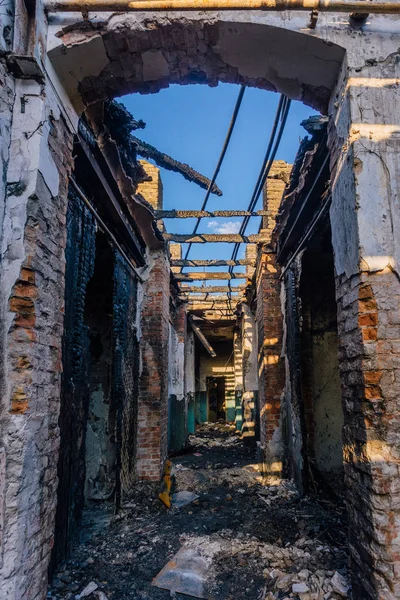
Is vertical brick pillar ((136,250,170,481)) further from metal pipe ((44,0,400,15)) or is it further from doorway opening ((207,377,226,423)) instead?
doorway opening ((207,377,226,423))

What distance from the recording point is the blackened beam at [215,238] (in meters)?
6.61

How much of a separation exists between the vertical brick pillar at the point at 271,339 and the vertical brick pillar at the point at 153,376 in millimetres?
1688

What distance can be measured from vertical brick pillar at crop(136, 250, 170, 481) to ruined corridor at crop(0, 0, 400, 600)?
0.20 feet

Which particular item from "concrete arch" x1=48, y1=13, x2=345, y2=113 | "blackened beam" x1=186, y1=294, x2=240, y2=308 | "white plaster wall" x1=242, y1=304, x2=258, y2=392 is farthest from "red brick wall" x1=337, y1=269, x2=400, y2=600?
"blackened beam" x1=186, y1=294, x2=240, y2=308

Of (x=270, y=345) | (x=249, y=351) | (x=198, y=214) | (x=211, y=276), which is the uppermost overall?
(x=198, y=214)

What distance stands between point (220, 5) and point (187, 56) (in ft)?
1.59

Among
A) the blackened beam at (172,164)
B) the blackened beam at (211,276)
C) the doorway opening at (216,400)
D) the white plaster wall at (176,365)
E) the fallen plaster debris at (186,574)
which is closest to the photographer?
the fallen plaster debris at (186,574)

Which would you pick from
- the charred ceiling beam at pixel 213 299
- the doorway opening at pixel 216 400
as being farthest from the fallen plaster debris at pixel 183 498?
the doorway opening at pixel 216 400

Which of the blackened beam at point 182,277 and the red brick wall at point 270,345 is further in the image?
the blackened beam at point 182,277

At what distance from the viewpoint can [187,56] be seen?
2.90m

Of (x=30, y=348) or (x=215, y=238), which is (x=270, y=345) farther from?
(x=30, y=348)

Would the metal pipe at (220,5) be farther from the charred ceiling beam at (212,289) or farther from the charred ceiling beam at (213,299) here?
the charred ceiling beam at (213,299)

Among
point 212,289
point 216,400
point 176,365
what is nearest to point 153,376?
point 176,365

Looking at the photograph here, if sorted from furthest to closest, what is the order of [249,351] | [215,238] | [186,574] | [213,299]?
[213,299] < [249,351] < [215,238] < [186,574]
